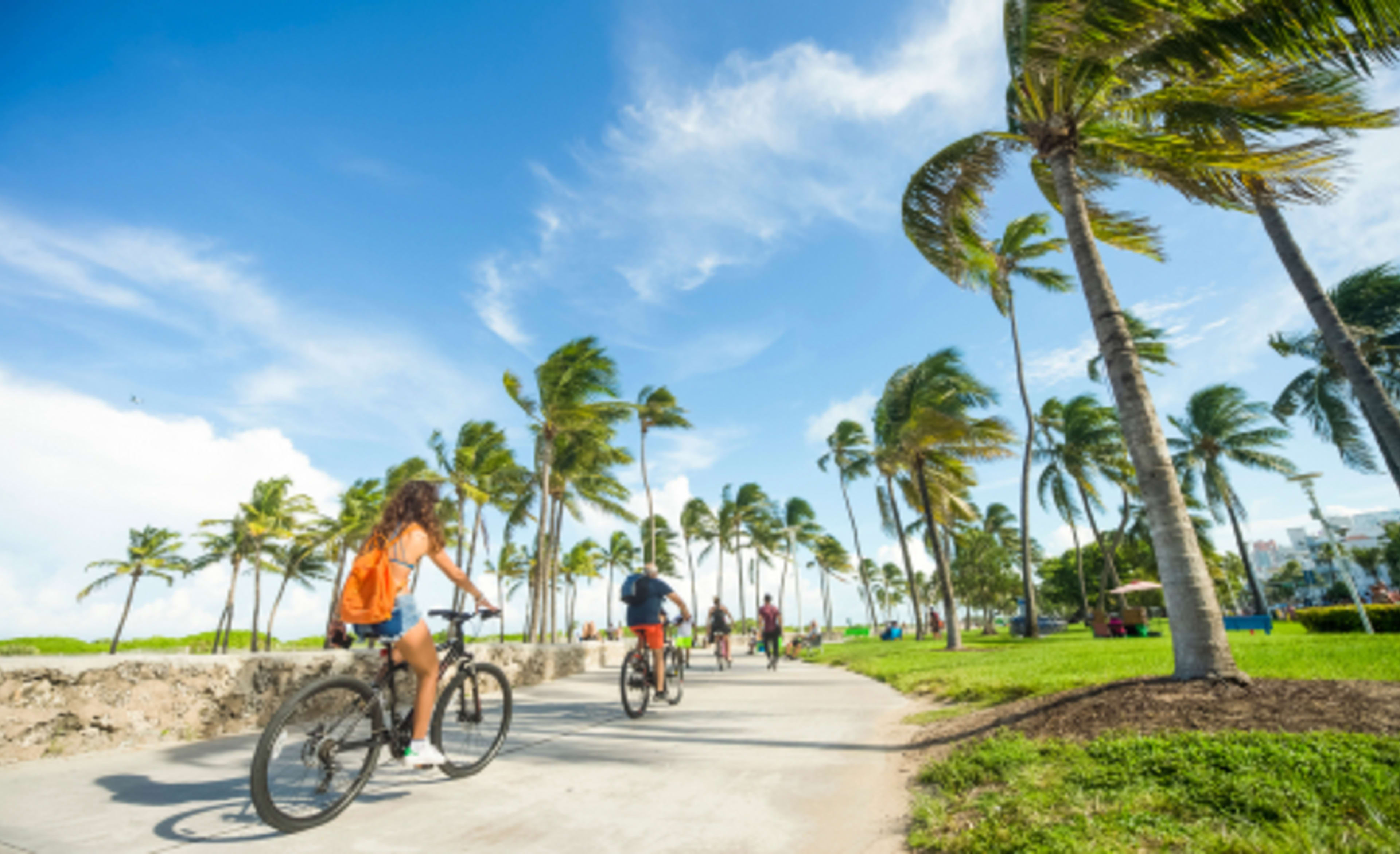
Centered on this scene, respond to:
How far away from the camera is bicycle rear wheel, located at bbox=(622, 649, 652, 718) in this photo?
20.9 ft

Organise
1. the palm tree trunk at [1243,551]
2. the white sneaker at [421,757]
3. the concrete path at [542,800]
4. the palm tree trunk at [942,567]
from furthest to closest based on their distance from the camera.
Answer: the palm tree trunk at [1243,551] < the palm tree trunk at [942,567] < the white sneaker at [421,757] < the concrete path at [542,800]

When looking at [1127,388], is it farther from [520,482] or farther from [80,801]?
[520,482]

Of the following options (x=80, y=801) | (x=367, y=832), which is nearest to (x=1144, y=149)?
(x=367, y=832)

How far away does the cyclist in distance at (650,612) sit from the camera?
659cm

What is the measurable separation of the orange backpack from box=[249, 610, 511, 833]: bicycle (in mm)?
303

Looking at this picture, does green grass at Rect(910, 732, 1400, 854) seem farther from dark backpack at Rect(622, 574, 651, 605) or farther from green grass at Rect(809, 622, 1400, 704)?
dark backpack at Rect(622, 574, 651, 605)

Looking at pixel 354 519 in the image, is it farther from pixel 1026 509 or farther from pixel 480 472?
pixel 1026 509

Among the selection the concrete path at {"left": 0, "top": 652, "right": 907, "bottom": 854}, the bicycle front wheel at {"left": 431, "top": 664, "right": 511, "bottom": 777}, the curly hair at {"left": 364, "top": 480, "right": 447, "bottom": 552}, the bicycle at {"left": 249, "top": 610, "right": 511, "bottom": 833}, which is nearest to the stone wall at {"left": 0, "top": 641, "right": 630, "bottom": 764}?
the concrete path at {"left": 0, "top": 652, "right": 907, "bottom": 854}

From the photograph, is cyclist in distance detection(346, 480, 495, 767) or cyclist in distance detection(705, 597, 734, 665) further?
cyclist in distance detection(705, 597, 734, 665)

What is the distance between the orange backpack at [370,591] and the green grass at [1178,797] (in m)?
2.85

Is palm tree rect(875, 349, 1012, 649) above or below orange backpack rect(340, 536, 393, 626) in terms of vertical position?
above

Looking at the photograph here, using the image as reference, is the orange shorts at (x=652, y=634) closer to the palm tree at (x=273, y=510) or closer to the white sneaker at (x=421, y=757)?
the white sneaker at (x=421, y=757)

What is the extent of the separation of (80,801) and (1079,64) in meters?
9.40

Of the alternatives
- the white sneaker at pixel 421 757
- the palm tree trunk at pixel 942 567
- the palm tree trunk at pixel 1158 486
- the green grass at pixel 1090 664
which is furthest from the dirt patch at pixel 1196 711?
the palm tree trunk at pixel 942 567
